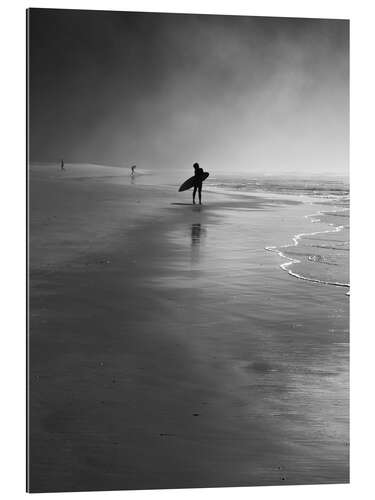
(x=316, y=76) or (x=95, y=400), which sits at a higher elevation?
(x=316, y=76)

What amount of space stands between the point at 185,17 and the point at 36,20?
35.4 inches

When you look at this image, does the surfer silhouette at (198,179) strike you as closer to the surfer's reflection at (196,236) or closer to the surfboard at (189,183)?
the surfboard at (189,183)

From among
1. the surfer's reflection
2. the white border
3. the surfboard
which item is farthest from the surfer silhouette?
the white border

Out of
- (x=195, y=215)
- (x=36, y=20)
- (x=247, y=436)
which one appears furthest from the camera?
(x=195, y=215)

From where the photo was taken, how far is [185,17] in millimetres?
6289

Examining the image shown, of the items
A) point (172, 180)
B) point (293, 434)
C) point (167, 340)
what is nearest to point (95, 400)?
point (167, 340)

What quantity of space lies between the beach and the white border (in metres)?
0.08

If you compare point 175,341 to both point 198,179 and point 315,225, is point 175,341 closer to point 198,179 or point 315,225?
point 198,179

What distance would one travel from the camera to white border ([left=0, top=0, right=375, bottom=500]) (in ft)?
18.8
